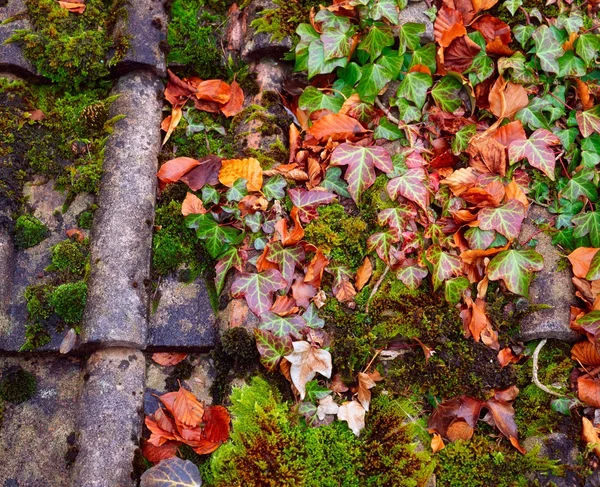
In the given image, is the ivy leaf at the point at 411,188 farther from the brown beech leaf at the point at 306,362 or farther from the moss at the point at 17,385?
the moss at the point at 17,385

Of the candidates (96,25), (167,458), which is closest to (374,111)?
(96,25)

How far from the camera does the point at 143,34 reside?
2637mm

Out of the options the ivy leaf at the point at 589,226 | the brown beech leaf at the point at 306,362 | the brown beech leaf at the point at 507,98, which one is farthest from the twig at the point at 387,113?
the brown beech leaf at the point at 306,362

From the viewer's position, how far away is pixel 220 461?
187 cm

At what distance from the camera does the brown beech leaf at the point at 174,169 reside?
8.04 ft

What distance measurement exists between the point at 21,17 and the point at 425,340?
234cm

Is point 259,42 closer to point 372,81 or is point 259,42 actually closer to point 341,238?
point 372,81

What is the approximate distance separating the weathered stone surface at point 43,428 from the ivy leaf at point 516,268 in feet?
5.53

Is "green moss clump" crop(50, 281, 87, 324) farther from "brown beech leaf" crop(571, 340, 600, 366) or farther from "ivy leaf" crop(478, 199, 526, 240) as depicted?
"brown beech leaf" crop(571, 340, 600, 366)

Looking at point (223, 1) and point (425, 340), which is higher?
point (223, 1)

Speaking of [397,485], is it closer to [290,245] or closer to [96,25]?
[290,245]

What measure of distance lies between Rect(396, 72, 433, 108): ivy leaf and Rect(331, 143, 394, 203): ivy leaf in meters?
0.33

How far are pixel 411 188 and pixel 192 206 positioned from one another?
0.95 metres

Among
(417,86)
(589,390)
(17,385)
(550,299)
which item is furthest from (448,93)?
(17,385)
